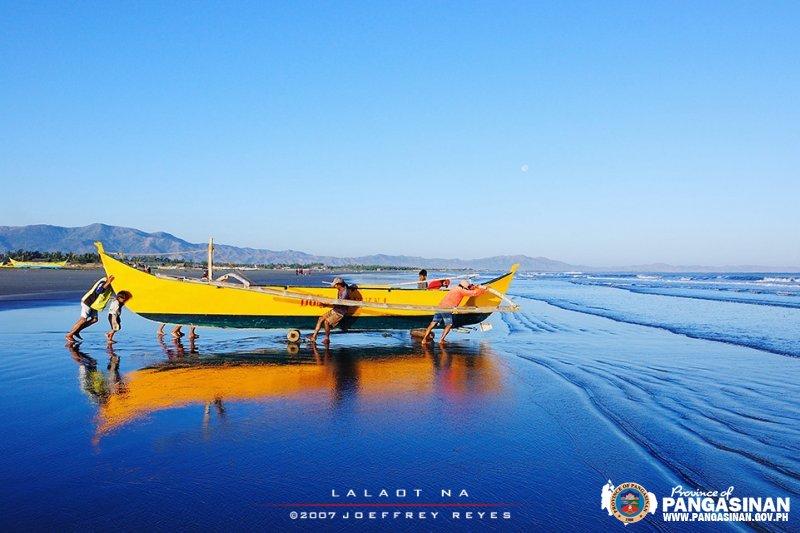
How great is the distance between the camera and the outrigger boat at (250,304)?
12531mm

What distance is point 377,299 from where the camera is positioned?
13688 mm

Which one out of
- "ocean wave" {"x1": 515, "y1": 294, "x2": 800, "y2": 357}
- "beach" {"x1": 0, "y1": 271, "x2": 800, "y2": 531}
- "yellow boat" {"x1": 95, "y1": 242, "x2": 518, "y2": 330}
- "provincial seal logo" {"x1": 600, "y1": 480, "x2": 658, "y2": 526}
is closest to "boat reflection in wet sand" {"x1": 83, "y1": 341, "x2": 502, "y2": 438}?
"beach" {"x1": 0, "y1": 271, "x2": 800, "y2": 531}

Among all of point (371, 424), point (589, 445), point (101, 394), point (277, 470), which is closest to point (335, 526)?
point (277, 470)

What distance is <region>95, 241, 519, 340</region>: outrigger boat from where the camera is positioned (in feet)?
41.1

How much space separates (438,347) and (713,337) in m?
7.44

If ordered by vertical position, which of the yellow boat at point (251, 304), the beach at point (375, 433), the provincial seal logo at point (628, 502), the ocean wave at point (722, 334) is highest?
the yellow boat at point (251, 304)

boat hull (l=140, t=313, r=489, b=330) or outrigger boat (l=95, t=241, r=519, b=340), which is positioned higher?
outrigger boat (l=95, t=241, r=519, b=340)

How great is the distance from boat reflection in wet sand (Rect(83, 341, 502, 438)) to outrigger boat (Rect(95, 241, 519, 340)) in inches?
44.8

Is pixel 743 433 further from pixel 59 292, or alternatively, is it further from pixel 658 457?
pixel 59 292

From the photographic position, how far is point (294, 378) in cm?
888

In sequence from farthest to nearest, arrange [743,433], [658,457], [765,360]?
[765,360] < [743,433] < [658,457]

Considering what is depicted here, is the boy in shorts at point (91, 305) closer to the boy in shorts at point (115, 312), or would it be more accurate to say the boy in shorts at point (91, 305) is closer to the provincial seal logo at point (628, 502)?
the boy in shorts at point (115, 312)

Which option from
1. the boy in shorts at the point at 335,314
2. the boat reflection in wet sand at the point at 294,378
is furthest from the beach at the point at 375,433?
the boy in shorts at the point at 335,314

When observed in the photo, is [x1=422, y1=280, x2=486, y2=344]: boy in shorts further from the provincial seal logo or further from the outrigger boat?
the provincial seal logo
